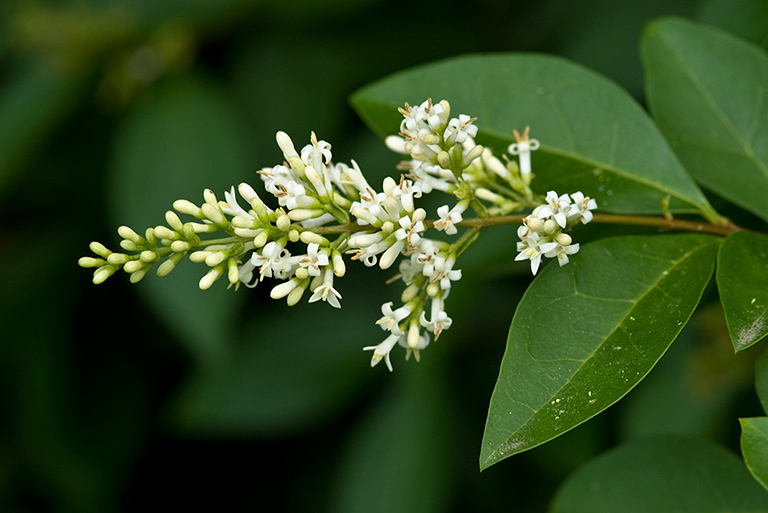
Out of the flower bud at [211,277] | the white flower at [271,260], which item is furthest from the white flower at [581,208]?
the flower bud at [211,277]

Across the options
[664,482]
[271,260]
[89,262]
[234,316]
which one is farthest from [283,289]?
[234,316]

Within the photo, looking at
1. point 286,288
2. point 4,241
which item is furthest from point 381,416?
point 4,241

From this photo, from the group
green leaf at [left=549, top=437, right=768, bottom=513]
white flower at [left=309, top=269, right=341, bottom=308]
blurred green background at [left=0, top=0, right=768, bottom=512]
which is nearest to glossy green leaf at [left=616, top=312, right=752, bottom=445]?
blurred green background at [left=0, top=0, right=768, bottom=512]

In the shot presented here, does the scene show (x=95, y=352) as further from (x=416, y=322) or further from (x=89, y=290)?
(x=416, y=322)

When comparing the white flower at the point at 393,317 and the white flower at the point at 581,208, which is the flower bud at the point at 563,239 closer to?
the white flower at the point at 581,208

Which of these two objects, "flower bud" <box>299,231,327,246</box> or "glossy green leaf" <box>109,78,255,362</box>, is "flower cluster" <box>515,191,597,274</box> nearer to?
"flower bud" <box>299,231,327,246</box>

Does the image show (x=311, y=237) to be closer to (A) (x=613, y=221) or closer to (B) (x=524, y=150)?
(B) (x=524, y=150)
